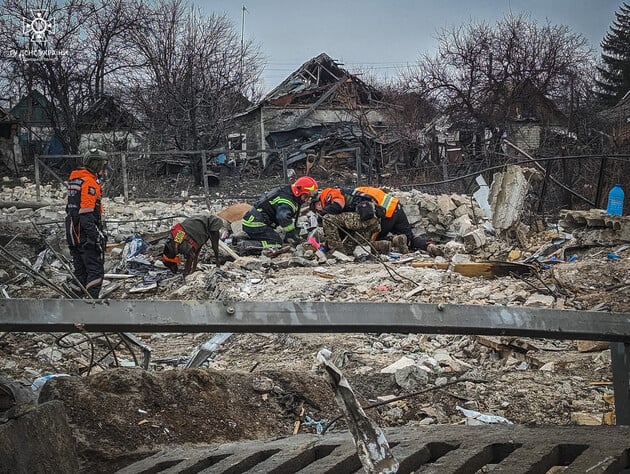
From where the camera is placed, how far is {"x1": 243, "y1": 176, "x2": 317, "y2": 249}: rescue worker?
12.0 meters

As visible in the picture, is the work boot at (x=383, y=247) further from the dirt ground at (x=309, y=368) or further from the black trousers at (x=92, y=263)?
the black trousers at (x=92, y=263)

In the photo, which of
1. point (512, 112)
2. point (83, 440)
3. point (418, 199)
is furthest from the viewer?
point (512, 112)

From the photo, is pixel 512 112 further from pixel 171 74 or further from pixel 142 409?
pixel 142 409

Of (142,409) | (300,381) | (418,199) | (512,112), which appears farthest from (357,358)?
(512,112)

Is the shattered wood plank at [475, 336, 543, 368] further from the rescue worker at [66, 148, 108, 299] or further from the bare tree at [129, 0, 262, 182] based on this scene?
the bare tree at [129, 0, 262, 182]

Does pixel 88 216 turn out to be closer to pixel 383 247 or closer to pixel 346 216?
pixel 346 216

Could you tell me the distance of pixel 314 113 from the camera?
3102 cm

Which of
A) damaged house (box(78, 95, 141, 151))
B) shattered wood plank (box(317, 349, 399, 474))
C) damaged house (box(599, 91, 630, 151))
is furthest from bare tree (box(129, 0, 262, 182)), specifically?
shattered wood plank (box(317, 349, 399, 474))

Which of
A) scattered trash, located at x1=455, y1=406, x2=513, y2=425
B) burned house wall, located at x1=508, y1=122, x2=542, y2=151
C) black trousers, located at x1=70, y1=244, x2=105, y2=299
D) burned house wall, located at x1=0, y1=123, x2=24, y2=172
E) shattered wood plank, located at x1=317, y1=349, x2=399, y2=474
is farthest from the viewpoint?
burned house wall, located at x1=0, y1=123, x2=24, y2=172

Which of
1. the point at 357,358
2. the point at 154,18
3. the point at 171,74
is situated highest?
the point at 154,18

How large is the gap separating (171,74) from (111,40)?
2.74 metres

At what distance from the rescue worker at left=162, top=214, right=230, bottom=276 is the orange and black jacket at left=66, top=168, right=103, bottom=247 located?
2.62 m

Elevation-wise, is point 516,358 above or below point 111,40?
below

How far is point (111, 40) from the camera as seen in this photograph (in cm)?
2831
